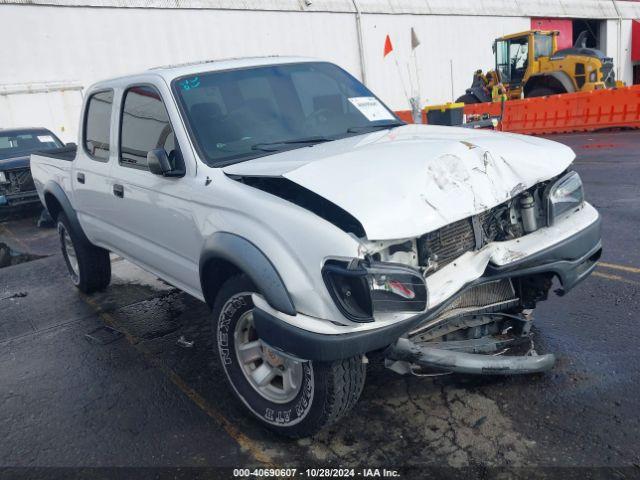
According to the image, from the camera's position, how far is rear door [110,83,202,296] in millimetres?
3338

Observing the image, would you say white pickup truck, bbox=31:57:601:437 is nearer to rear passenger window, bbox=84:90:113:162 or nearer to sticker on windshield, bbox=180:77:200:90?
sticker on windshield, bbox=180:77:200:90

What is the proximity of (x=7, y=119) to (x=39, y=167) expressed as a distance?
34.7ft

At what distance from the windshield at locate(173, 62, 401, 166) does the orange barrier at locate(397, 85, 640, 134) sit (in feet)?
33.0

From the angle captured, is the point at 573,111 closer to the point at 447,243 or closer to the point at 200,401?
the point at 447,243

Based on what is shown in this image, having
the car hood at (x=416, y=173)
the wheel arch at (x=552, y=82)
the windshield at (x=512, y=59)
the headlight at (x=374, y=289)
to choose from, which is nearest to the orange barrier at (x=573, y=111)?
the windshield at (x=512, y=59)

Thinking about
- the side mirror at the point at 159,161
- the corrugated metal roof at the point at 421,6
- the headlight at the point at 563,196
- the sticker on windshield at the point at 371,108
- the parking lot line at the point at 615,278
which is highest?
the corrugated metal roof at the point at 421,6

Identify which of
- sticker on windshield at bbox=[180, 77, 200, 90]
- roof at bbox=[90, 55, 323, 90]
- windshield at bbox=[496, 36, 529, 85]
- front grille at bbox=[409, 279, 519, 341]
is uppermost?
windshield at bbox=[496, 36, 529, 85]

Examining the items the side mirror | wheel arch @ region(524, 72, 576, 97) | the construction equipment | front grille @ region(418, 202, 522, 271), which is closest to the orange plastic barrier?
the construction equipment

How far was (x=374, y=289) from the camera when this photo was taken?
7.79ft

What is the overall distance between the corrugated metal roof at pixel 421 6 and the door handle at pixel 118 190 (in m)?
13.5

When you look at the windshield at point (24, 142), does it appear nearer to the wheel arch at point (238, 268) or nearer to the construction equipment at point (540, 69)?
the wheel arch at point (238, 268)

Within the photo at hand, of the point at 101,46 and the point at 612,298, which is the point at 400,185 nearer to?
the point at 612,298

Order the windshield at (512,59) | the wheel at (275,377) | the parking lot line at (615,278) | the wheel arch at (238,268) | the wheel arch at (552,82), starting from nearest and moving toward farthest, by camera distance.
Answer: the wheel arch at (238,268)
the wheel at (275,377)
the parking lot line at (615,278)
the wheel arch at (552,82)
the windshield at (512,59)

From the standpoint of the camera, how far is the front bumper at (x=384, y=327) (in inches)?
94.3
